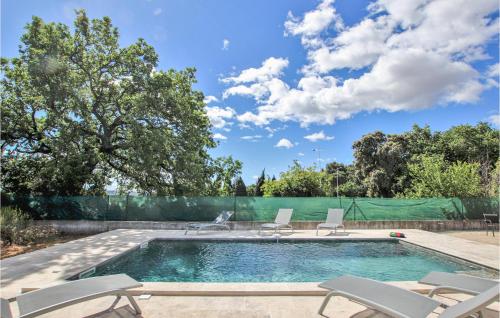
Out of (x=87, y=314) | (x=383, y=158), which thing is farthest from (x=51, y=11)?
(x=383, y=158)

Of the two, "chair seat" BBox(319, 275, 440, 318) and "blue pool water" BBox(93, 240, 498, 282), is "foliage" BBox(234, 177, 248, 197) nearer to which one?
"blue pool water" BBox(93, 240, 498, 282)

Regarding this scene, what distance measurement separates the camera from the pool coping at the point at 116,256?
4773 mm

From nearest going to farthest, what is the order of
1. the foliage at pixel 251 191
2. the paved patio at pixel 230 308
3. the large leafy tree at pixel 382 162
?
the paved patio at pixel 230 308, the large leafy tree at pixel 382 162, the foliage at pixel 251 191

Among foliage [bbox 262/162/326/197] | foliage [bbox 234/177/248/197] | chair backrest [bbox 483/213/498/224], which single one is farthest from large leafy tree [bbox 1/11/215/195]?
foliage [bbox 262/162/326/197]

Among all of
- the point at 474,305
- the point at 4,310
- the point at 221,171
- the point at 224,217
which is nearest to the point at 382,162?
the point at 221,171

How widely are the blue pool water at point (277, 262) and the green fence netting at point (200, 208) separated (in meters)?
3.71

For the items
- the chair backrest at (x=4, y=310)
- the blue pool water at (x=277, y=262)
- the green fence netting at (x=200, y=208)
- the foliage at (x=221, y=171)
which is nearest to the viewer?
the chair backrest at (x=4, y=310)

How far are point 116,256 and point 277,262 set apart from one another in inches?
164

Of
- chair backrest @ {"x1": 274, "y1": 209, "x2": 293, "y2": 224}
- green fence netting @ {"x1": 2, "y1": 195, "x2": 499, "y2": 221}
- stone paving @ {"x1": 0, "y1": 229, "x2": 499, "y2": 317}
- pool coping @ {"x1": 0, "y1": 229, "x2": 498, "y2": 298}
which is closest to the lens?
stone paving @ {"x1": 0, "y1": 229, "x2": 499, "y2": 317}

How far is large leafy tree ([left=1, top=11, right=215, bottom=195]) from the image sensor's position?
14555 mm

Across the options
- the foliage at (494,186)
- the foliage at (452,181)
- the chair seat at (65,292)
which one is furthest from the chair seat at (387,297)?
the foliage at (494,186)

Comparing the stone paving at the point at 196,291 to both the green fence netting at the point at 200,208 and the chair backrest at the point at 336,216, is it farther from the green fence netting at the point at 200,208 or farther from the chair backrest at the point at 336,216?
the green fence netting at the point at 200,208

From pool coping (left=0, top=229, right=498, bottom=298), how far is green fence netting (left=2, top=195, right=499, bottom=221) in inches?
106

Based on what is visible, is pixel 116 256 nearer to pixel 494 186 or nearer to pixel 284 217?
pixel 284 217
